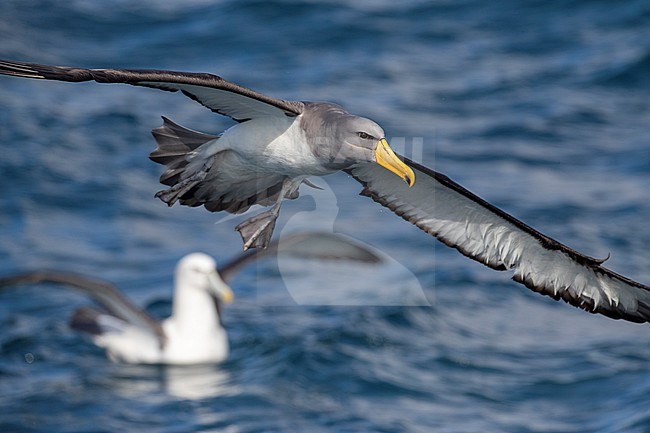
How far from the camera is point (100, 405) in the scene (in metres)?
11.1

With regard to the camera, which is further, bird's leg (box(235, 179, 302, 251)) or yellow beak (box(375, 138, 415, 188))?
bird's leg (box(235, 179, 302, 251))

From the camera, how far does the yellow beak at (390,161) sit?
677cm

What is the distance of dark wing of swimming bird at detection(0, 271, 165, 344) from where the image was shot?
11.8m

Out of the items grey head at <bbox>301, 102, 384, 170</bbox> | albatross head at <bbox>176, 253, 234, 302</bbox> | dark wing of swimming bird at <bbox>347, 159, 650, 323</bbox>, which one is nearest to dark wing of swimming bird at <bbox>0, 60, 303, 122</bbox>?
grey head at <bbox>301, 102, 384, 170</bbox>

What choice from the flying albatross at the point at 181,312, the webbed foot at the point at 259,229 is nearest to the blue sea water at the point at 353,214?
the flying albatross at the point at 181,312

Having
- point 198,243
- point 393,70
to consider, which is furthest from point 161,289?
point 393,70

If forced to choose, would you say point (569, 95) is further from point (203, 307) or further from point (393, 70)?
point (203, 307)

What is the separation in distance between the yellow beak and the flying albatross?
545 cm

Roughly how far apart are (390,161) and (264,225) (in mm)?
1249

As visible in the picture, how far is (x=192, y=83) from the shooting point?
21.3 feet

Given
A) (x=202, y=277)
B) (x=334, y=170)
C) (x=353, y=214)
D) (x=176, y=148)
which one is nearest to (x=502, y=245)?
(x=334, y=170)

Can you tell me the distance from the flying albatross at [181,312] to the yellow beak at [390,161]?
545 centimetres

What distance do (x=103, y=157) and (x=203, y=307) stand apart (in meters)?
4.37

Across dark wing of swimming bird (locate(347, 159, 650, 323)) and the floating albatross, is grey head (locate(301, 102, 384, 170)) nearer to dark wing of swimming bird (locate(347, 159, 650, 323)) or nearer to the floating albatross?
the floating albatross
